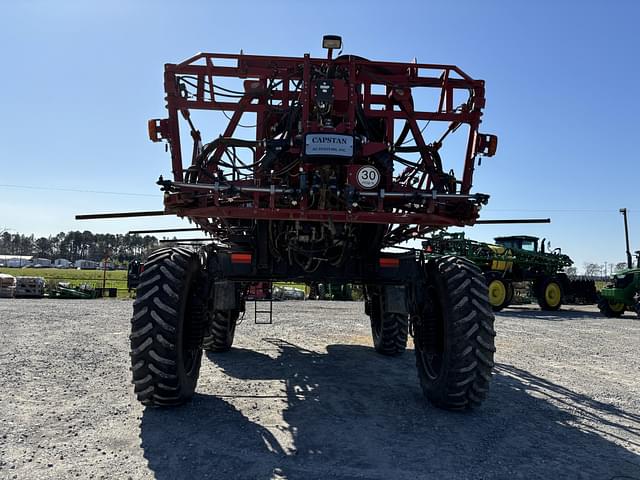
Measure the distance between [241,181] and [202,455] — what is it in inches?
102

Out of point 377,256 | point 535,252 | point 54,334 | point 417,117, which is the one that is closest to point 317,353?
point 377,256

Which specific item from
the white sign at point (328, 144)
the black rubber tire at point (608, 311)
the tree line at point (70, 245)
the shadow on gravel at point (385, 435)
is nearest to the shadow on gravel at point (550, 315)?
the black rubber tire at point (608, 311)

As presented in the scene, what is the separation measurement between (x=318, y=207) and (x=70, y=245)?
12699 cm

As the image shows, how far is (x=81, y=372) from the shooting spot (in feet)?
20.1

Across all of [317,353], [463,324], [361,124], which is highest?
[361,124]

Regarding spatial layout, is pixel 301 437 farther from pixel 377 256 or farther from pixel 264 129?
pixel 264 129

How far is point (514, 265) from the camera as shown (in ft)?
66.5

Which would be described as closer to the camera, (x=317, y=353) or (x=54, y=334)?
(x=317, y=353)

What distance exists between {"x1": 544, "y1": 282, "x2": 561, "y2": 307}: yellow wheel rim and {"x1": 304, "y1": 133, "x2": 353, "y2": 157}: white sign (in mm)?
18457

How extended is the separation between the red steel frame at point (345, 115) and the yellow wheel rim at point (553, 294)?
665 inches

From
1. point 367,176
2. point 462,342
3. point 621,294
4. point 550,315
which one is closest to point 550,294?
point 550,315

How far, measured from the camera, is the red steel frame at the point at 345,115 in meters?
4.43

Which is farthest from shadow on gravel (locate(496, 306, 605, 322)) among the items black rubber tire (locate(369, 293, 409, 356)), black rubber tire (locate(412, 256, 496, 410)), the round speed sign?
the round speed sign

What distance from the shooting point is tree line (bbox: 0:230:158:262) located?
358 feet
